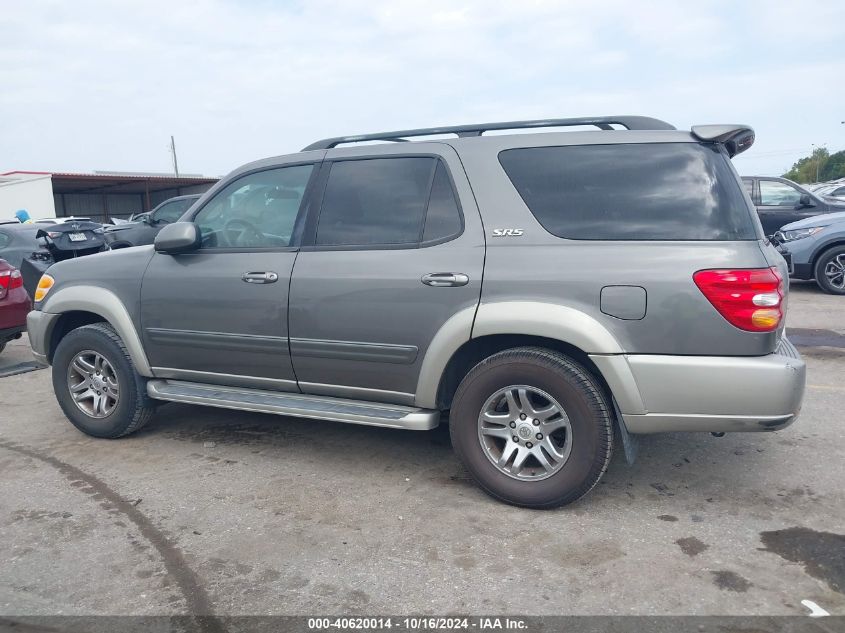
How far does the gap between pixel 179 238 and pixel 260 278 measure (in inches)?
23.6

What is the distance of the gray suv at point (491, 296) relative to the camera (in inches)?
132

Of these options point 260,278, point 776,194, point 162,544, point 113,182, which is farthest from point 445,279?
point 113,182

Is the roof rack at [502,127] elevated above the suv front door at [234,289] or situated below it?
above

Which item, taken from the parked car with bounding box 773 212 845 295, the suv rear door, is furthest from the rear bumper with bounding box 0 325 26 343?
the parked car with bounding box 773 212 845 295

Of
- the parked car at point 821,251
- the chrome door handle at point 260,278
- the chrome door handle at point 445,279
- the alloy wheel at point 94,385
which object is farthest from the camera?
the parked car at point 821,251

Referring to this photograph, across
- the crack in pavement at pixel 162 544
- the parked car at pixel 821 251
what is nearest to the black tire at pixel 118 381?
the crack in pavement at pixel 162 544

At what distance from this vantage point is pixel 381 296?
3.92 m

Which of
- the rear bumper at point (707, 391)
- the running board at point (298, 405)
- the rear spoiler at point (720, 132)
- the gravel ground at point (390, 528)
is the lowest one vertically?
the gravel ground at point (390, 528)

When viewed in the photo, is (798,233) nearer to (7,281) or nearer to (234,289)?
(234,289)

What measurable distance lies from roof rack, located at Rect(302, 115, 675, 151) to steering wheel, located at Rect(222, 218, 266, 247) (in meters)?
0.60

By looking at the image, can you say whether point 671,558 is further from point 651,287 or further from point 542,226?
point 542,226

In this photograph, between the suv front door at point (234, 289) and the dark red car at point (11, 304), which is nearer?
the suv front door at point (234, 289)

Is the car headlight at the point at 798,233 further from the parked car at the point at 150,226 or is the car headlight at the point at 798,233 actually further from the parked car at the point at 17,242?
the parked car at the point at 17,242

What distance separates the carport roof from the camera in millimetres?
32406
